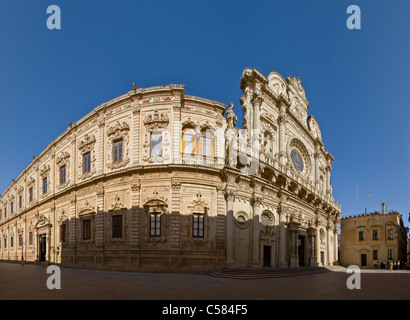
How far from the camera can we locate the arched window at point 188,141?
1842 cm

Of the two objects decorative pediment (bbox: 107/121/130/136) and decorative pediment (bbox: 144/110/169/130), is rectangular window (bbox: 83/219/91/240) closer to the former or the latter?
decorative pediment (bbox: 107/121/130/136)

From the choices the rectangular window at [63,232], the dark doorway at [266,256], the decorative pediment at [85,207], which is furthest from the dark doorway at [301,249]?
the rectangular window at [63,232]

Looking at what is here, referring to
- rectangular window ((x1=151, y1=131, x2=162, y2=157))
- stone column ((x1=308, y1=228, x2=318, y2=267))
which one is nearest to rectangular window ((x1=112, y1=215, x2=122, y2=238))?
rectangular window ((x1=151, y1=131, x2=162, y2=157))

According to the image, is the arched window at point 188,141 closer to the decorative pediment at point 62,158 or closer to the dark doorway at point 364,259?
the decorative pediment at point 62,158

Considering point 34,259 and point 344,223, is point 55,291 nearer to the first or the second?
point 34,259

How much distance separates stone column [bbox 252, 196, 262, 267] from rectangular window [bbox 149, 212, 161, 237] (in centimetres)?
664

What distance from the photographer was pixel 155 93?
18.5 metres

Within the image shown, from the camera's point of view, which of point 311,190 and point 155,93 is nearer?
point 155,93

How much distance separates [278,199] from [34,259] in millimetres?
24938

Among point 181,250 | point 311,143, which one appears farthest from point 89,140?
point 311,143

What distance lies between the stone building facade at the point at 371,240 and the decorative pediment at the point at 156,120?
32.5m

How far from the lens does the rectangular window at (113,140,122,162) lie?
19.2 m

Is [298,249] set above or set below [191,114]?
below

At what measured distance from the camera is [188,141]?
1853 centimetres
